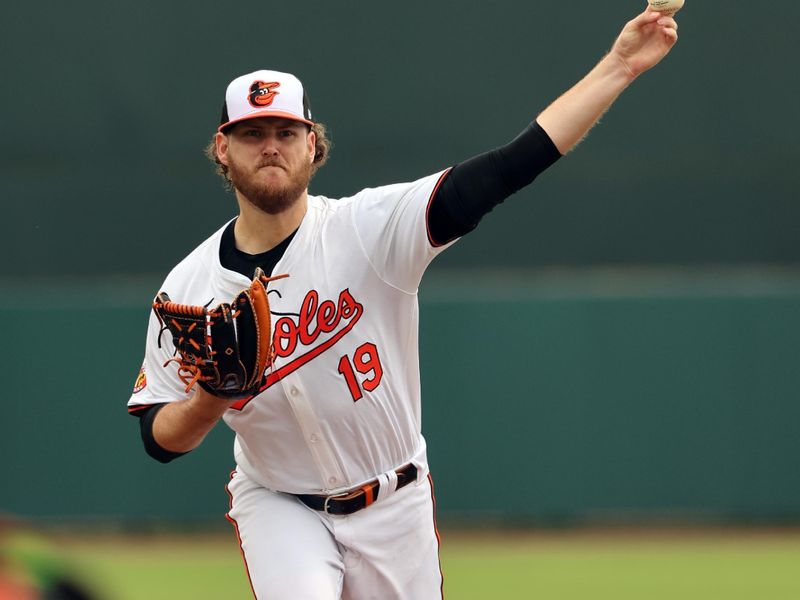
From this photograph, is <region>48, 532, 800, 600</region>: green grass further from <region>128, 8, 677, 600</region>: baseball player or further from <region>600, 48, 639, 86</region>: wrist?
<region>600, 48, 639, 86</region>: wrist

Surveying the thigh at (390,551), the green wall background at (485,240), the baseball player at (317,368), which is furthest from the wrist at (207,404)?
the green wall background at (485,240)

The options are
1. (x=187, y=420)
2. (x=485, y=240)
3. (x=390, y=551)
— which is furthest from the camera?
(x=485, y=240)

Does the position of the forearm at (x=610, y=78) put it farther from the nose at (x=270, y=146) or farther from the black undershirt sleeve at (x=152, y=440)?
the black undershirt sleeve at (x=152, y=440)

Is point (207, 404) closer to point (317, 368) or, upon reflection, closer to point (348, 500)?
point (317, 368)

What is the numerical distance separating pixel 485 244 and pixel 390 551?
20.0 ft

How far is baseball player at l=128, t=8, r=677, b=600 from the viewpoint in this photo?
145 inches

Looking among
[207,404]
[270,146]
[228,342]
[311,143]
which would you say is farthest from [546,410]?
[228,342]

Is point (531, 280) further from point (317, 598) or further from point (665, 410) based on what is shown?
point (317, 598)

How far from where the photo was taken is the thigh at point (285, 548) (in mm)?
3574

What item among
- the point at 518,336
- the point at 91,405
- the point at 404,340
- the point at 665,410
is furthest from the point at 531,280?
the point at 404,340

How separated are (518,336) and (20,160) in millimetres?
4031

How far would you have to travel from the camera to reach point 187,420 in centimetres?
353

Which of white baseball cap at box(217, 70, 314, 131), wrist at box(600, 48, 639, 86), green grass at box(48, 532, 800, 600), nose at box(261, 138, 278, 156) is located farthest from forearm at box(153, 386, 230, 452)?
green grass at box(48, 532, 800, 600)

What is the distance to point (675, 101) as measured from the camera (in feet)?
→ 31.5
